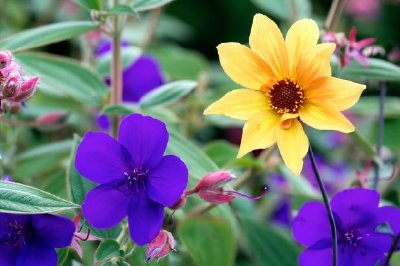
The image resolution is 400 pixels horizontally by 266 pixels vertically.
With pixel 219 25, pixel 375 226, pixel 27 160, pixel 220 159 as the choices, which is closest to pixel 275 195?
pixel 220 159

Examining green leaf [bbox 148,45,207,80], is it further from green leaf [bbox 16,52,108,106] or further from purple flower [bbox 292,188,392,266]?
purple flower [bbox 292,188,392,266]

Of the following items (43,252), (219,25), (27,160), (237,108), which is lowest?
(219,25)

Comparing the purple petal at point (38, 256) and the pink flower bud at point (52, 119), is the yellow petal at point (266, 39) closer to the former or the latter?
the purple petal at point (38, 256)

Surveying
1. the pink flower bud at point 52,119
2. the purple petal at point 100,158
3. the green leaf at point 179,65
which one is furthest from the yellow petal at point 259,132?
the green leaf at point 179,65

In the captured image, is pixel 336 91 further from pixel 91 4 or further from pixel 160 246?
pixel 91 4

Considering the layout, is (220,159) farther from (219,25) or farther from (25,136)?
(219,25)

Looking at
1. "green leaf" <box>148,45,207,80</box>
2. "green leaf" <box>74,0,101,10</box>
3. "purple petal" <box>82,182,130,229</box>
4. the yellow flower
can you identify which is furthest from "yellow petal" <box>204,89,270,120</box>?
"green leaf" <box>148,45,207,80</box>
